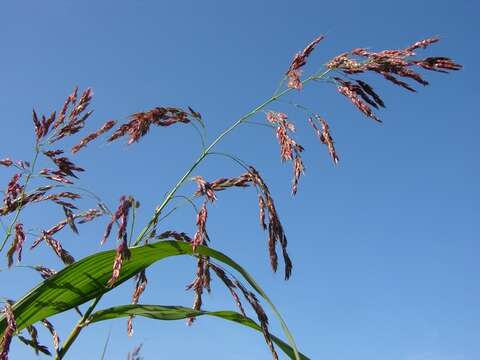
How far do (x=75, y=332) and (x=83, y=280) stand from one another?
0.52ft

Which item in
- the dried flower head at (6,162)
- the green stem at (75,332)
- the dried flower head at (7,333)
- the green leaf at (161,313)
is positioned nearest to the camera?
the dried flower head at (7,333)

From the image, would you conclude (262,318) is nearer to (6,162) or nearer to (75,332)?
(75,332)

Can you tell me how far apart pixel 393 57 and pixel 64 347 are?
143 centimetres

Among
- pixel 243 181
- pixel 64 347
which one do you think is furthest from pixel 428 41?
pixel 64 347

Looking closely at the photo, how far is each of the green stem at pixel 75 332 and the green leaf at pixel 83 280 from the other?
5 centimetres

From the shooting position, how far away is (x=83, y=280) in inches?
73.7

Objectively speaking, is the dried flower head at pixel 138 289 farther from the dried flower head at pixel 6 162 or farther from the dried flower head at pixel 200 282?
the dried flower head at pixel 6 162

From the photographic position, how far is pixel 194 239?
175 centimetres

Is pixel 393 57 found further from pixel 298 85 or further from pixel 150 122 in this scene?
pixel 150 122

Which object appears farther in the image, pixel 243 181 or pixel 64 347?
pixel 243 181

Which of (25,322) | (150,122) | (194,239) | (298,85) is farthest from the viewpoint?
(298,85)

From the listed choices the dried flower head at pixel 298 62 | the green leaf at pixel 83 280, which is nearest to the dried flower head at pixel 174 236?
the green leaf at pixel 83 280

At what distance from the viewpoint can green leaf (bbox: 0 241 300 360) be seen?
1831 mm

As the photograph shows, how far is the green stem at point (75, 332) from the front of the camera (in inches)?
69.0
